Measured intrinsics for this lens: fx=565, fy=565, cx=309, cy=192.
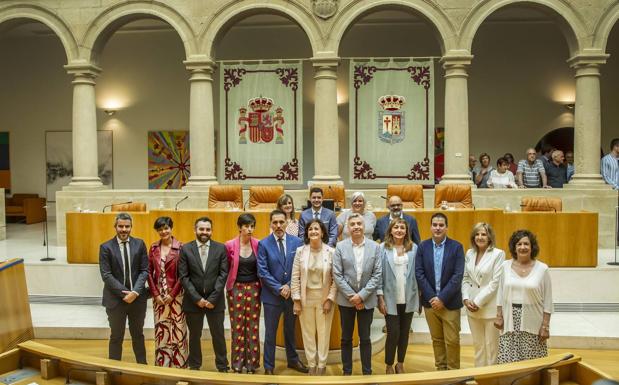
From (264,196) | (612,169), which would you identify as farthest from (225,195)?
(612,169)

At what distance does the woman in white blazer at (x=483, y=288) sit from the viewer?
456 cm

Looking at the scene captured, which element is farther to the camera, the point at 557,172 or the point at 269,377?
the point at 557,172

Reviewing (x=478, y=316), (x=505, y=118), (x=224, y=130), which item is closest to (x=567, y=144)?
(x=505, y=118)

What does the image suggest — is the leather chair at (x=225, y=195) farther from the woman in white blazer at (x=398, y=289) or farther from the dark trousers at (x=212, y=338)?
the woman in white blazer at (x=398, y=289)

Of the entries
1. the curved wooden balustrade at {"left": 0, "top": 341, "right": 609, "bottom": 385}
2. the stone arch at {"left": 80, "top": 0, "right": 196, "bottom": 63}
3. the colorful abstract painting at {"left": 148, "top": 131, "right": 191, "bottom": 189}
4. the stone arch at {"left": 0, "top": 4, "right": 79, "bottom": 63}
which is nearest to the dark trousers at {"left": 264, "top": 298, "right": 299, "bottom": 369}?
the curved wooden balustrade at {"left": 0, "top": 341, "right": 609, "bottom": 385}

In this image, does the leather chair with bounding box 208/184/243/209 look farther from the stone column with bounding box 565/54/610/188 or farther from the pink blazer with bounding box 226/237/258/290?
the stone column with bounding box 565/54/610/188

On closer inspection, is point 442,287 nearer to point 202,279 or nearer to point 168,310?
point 202,279

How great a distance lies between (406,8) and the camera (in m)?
10.1

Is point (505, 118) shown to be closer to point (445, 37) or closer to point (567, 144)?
point (567, 144)

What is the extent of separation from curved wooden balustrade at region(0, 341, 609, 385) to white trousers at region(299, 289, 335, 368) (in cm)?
175

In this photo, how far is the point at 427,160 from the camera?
10078 mm

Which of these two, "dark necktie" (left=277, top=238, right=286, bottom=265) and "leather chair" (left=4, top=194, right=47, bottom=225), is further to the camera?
"leather chair" (left=4, top=194, right=47, bottom=225)

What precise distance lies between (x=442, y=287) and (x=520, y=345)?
0.77 metres

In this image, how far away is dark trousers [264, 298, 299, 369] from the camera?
5133 mm
